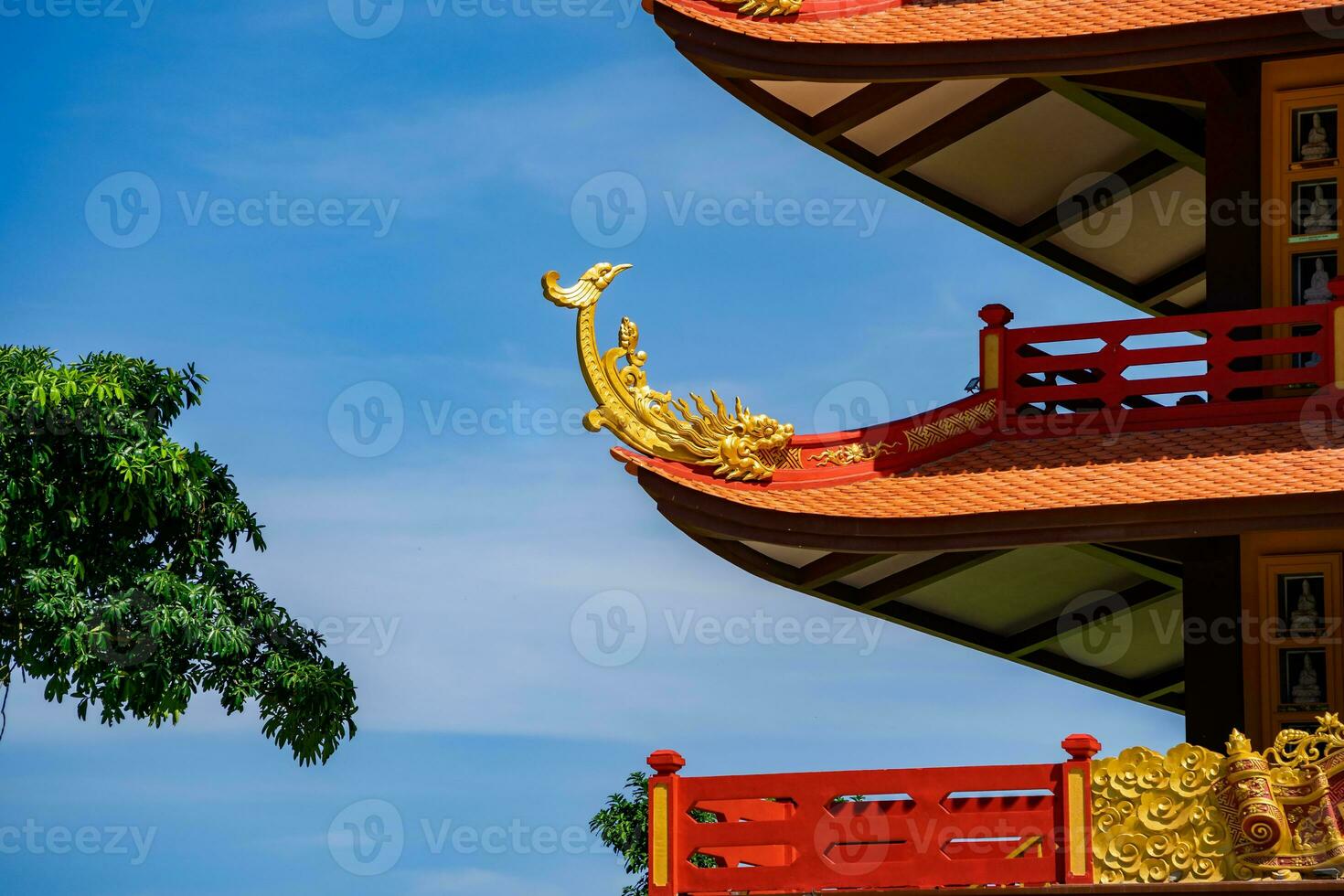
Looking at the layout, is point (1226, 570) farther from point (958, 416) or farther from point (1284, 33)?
point (1284, 33)

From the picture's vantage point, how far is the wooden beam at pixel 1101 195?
57.1 feet

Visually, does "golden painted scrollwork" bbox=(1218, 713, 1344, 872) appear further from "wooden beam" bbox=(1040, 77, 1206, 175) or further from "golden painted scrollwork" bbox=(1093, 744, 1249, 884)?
"wooden beam" bbox=(1040, 77, 1206, 175)

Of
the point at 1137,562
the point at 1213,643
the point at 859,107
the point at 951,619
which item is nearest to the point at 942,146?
the point at 859,107

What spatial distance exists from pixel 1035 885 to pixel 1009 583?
4393 mm

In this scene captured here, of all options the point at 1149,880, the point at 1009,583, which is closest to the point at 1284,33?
the point at 1009,583

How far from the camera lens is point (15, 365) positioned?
59.1ft

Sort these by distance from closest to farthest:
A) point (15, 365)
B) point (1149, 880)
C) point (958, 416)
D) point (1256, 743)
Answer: point (1149, 880), point (1256, 743), point (958, 416), point (15, 365)

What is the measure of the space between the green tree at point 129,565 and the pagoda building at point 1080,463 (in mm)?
4970

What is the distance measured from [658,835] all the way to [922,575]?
3871mm

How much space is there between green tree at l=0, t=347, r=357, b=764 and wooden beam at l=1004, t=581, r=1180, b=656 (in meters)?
6.10

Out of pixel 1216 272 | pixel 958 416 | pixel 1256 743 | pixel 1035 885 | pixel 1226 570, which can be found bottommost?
pixel 1035 885

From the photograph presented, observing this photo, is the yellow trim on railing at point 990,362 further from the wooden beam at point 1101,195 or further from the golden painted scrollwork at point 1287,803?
the golden painted scrollwork at point 1287,803

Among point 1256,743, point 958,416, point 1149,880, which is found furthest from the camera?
point 958,416

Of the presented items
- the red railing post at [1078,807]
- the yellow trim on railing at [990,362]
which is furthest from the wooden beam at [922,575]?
the red railing post at [1078,807]
